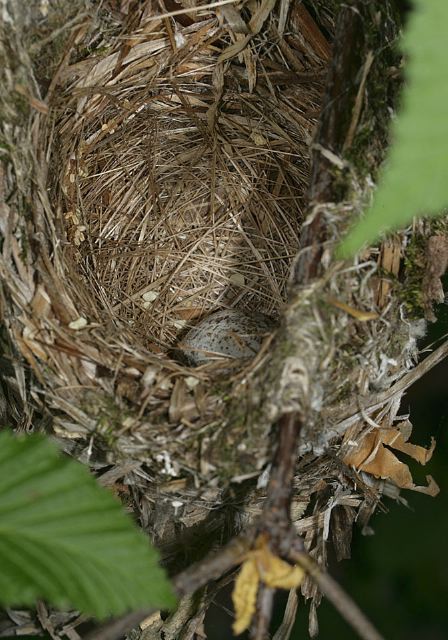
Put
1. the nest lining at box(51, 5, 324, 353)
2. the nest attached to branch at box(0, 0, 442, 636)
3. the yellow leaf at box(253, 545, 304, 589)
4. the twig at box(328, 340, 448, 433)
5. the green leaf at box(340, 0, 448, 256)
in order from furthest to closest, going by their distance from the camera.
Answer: the nest lining at box(51, 5, 324, 353) → the twig at box(328, 340, 448, 433) → the nest attached to branch at box(0, 0, 442, 636) → the yellow leaf at box(253, 545, 304, 589) → the green leaf at box(340, 0, 448, 256)

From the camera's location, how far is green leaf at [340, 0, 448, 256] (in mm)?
363

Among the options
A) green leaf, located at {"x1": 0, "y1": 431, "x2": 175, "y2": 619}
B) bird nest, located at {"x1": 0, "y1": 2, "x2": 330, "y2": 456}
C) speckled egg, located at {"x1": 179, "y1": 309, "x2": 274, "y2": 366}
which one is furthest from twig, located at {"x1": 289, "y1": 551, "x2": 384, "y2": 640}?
speckled egg, located at {"x1": 179, "y1": 309, "x2": 274, "y2": 366}

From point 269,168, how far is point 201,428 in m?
0.69

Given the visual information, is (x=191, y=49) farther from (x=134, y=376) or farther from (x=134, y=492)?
(x=134, y=492)

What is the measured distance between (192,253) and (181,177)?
162 mm

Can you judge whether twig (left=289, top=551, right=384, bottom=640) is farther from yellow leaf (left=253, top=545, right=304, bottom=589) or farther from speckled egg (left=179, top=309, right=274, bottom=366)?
speckled egg (left=179, top=309, right=274, bottom=366)

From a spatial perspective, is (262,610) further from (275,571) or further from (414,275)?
(414,275)

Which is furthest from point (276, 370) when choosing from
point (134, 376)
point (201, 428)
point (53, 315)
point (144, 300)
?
point (144, 300)

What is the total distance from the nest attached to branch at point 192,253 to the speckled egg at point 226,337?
100 mm

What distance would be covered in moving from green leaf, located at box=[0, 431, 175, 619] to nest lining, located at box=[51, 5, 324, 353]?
401 millimetres

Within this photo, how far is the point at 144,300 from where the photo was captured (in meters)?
1.46

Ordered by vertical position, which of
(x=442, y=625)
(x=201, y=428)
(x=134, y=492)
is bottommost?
(x=442, y=625)

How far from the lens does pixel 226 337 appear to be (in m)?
1.25

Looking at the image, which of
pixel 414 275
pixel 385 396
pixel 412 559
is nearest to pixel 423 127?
pixel 414 275
